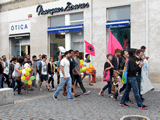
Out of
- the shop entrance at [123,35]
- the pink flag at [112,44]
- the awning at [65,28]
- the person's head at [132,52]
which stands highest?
the awning at [65,28]

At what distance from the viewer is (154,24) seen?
11898 millimetres

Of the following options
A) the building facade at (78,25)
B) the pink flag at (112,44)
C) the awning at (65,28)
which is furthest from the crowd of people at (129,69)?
the awning at (65,28)

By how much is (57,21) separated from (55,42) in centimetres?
171

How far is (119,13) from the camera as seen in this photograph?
43.7 ft

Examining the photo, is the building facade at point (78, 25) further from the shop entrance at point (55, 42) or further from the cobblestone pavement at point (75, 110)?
the cobblestone pavement at point (75, 110)

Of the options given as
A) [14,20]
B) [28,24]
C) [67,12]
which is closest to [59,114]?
[67,12]

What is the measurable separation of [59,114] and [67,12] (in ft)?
36.1

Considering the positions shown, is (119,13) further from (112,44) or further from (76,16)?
(112,44)

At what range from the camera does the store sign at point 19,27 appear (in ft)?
57.3

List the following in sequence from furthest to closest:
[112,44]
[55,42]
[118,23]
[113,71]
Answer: [55,42] < [118,23] < [112,44] < [113,71]

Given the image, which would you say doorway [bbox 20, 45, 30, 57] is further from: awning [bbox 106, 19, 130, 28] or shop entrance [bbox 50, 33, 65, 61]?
awning [bbox 106, 19, 130, 28]

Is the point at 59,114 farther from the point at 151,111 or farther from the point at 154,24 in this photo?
the point at 154,24

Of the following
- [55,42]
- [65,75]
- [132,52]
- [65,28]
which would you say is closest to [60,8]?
[65,28]

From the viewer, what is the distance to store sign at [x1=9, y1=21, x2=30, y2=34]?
17477 mm
